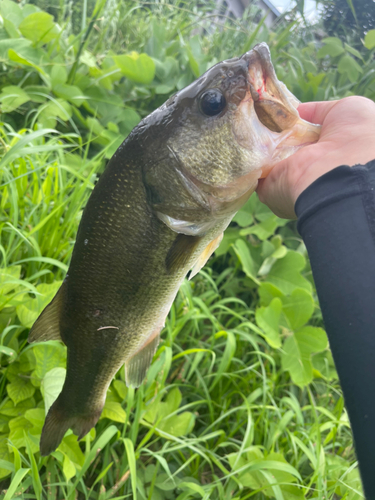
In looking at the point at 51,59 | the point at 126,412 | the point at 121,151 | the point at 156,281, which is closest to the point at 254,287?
the point at 126,412

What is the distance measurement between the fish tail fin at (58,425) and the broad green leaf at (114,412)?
0.23 meters

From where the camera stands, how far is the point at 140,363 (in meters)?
1.42

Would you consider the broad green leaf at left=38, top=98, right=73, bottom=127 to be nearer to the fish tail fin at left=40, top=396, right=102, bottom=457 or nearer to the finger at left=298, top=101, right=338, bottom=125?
the finger at left=298, top=101, right=338, bottom=125

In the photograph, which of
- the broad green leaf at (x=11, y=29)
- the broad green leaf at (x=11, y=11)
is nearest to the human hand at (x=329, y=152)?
the broad green leaf at (x=11, y=29)

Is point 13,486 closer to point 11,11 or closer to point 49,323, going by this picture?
point 49,323

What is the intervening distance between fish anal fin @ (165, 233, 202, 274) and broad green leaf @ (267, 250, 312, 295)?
1.43m

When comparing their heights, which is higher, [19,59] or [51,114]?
[19,59]

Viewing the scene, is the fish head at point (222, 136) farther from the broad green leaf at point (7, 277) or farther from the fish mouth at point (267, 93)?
the broad green leaf at point (7, 277)

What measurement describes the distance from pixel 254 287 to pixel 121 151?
5.87 feet

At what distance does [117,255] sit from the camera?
1.17 m

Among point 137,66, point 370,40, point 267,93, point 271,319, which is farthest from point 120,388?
point 370,40

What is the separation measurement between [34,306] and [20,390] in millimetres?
360

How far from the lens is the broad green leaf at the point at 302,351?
201cm

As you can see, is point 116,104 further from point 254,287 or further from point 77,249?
point 77,249
